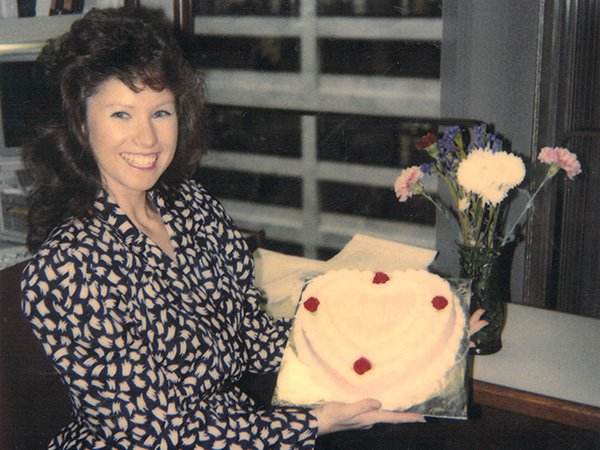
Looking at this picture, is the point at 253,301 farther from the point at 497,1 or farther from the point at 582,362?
the point at 497,1

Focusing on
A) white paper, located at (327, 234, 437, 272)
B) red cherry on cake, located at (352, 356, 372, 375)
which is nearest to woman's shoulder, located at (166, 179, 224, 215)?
white paper, located at (327, 234, 437, 272)

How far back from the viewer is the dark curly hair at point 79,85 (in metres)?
1.18

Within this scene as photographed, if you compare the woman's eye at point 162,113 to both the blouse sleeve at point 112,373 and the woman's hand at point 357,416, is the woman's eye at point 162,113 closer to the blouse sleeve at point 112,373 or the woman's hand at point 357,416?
the blouse sleeve at point 112,373

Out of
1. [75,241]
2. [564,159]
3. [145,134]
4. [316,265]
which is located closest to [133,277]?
[75,241]

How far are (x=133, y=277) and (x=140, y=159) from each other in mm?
210

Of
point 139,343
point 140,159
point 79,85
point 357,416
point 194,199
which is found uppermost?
point 79,85

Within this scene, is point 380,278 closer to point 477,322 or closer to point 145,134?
point 477,322

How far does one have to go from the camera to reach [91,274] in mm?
1099

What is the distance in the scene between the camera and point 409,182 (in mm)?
1389

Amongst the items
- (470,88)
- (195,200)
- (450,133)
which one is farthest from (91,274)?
(470,88)

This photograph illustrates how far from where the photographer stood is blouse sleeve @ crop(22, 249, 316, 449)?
1062mm

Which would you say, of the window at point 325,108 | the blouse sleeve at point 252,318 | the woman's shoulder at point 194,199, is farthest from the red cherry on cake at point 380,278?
the window at point 325,108

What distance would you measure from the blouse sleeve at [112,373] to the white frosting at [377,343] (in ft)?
0.25

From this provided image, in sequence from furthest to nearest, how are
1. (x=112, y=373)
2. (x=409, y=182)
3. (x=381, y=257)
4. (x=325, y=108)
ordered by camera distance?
(x=325, y=108) < (x=381, y=257) < (x=409, y=182) < (x=112, y=373)
